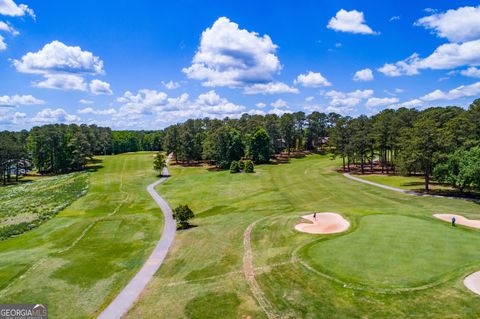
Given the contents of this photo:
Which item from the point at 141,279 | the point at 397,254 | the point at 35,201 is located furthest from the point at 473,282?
the point at 35,201


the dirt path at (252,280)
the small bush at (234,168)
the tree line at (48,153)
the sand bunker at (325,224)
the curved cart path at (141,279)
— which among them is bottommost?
the curved cart path at (141,279)

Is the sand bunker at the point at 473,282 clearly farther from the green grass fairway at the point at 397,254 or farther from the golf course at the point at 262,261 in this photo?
the green grass fairway at the point at 397,254

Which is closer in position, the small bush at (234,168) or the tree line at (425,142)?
the tree line at (425,142)

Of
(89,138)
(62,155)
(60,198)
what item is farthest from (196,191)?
(89,138)

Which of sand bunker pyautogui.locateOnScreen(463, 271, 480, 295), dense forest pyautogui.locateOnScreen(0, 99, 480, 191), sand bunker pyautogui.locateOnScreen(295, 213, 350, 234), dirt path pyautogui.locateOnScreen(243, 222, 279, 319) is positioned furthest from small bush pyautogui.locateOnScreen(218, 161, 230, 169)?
sand bunker pyautogui.locateOnScreen(463, 271, 480, 295)

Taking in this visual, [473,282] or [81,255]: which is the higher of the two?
[473,282]

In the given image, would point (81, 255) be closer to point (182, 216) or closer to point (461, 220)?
point (182, 216)

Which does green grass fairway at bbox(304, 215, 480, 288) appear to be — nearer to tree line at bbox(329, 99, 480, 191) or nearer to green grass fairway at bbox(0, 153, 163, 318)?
green grass fairway at bbox(0, 153, 163, 318)

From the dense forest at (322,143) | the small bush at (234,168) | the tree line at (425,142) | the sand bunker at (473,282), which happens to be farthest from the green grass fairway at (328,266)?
the small bush at (234,168)
